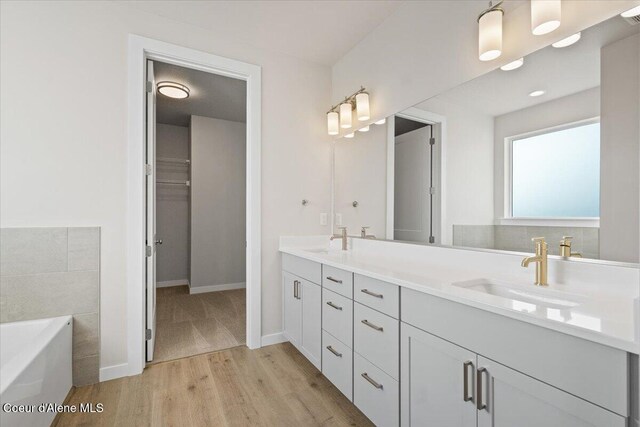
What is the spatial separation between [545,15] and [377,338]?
1584mm

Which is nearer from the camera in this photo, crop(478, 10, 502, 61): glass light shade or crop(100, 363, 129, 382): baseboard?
crop(478, 10, 502, 61): glass light shade

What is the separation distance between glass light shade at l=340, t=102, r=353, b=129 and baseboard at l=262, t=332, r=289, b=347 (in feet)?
6.30

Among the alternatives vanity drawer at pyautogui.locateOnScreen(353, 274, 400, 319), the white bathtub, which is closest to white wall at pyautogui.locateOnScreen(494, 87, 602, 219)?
vanity drawer at pyautogui.locateOnScreen(353, 274, 400, 319)

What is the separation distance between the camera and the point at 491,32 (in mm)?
1474

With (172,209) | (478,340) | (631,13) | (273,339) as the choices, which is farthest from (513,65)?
(172,209)

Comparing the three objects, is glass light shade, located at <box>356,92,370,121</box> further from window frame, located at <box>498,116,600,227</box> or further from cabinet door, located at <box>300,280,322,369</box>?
cabinet door, located at <box>300,280,322,369</box>

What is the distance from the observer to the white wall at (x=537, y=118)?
1246mm

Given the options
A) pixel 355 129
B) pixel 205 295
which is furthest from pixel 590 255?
pixel 205 295

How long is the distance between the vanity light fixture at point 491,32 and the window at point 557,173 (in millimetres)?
438

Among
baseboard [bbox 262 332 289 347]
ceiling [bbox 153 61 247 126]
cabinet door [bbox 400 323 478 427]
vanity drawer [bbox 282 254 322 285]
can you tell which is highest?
ceiling [bbox 153 61 247 126]

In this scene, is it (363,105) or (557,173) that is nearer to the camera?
(557,173)

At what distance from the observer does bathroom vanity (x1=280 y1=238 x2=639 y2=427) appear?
0.79m

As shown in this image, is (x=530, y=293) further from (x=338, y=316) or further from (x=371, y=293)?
(x=338, y=316)

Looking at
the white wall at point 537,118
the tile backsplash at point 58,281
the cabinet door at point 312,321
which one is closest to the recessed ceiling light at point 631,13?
the white wall at point 537,118
